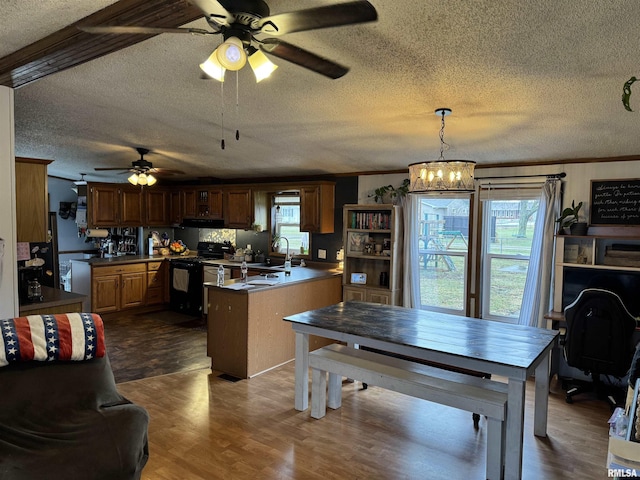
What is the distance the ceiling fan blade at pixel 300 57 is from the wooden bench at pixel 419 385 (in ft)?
6.55

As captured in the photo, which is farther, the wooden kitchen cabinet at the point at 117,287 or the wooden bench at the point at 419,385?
the wooden kitchen cabinet at the point at 117,287

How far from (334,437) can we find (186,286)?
13.5 feet

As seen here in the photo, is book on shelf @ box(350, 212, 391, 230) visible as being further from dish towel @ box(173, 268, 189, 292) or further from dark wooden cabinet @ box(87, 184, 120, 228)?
dark wooden cabinet @ box(87, 184, 120, 228)

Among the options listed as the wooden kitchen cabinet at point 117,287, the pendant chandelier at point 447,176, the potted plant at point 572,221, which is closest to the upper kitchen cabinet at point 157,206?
the wooden kitchen cabinet at point 117,287

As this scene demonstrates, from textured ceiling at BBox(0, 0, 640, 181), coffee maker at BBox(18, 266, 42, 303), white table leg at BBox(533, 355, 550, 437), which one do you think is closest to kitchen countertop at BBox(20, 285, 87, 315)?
coffee maker at BBox(18, 266, 42, 303)

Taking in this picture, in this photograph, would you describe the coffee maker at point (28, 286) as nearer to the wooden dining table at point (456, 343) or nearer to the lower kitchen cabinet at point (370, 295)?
the wooden dining table at point (456, 343)

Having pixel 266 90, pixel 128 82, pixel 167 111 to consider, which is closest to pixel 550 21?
pixel 266 90

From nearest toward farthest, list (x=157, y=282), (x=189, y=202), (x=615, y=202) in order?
(x=615, y=202) → (x=157, y=282) → (x=189, y=202)

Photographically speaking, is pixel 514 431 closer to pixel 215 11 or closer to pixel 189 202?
pixel 215 11

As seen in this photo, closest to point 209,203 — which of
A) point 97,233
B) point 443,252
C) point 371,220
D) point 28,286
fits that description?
point 97,233

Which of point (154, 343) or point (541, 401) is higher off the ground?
point (541, 401)

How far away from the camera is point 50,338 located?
233 cm

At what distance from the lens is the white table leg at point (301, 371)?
3.45 metres

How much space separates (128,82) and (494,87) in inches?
99.9
